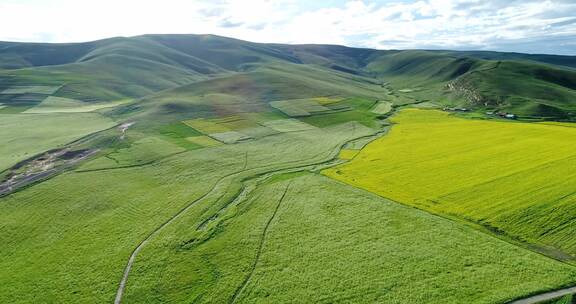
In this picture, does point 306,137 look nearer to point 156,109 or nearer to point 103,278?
point 156,109

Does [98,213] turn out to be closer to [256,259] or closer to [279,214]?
[279,214]

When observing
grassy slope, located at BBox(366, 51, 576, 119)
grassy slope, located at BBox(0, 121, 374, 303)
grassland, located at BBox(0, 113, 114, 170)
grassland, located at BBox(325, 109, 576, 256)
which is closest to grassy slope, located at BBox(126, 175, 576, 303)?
grassy slope, located at BBox(0, 121, 374, 303)

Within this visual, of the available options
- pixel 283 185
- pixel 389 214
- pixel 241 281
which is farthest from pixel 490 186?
pixel 241 281

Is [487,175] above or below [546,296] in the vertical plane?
above

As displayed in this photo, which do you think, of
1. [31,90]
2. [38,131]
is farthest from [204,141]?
[31,90]

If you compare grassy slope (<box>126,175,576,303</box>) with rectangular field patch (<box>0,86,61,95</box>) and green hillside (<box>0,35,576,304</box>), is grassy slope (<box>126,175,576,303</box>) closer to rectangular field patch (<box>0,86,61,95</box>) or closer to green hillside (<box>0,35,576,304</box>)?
green hillside (<box>0,35,576,304</box>)
